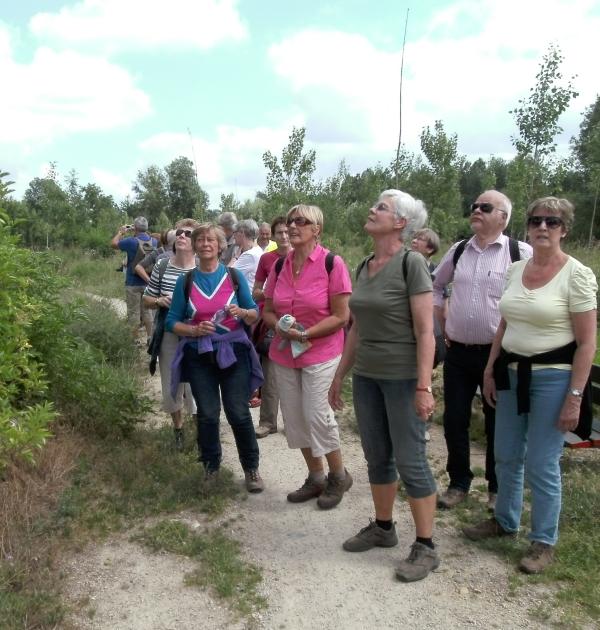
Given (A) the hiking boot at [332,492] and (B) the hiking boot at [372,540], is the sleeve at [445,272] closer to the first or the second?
(A) the hiking boot at [332,492]

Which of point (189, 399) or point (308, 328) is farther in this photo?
point (189, 399)

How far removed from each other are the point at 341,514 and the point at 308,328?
49.8 inches

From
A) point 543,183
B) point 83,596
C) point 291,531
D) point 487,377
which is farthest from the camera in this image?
point 543,183

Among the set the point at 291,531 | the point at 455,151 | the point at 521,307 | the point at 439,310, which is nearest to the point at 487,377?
the point at 521,307

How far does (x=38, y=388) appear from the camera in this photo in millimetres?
3904

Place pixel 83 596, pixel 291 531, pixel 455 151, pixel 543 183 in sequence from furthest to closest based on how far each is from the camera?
pixel 455 151
pixel 543 183
pixel 291 531
pixel 83 596

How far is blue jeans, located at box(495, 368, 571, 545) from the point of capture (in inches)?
123

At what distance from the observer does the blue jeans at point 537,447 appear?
123 inches

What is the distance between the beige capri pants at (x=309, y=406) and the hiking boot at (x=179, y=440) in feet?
4.05

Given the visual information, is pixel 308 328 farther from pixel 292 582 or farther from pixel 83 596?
pixel 83 596

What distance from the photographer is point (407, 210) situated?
10.5 feet

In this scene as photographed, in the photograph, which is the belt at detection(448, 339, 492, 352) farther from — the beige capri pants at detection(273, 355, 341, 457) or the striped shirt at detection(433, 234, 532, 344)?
the beige capri pants at detection(273, 355, 341, 457)

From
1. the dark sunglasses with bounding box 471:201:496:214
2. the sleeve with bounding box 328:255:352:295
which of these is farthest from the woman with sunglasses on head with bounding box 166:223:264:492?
the dark sunglasses with bounding box 471:201:496:214

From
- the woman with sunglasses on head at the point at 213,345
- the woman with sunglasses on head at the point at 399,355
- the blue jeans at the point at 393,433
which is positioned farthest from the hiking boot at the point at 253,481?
the woman with sunglasses on head at the point at 399,355
